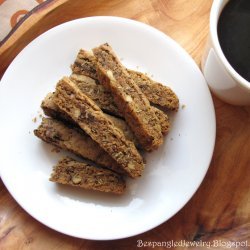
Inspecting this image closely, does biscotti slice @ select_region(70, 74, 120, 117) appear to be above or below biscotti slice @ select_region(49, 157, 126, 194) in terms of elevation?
above

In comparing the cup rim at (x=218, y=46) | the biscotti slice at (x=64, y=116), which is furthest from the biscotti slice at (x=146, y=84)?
the cup rim at (x=218, y=46)

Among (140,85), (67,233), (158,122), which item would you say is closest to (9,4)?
(140,85)

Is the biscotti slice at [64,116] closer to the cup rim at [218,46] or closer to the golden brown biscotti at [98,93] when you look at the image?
the golden brown biscotti at [98,93]

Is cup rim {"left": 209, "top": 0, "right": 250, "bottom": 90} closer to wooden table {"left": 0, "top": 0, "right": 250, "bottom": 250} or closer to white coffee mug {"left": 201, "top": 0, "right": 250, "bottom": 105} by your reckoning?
white coffee mug {"left": 201, "top": 0, "right": 250, "bottom": 105}

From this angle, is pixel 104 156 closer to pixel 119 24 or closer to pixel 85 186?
A: pixel 85 186

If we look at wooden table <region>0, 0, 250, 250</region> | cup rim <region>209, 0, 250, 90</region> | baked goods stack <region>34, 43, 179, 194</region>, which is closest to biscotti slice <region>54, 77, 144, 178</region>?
baked goods stack <region>34, 43, 179, 194</region>

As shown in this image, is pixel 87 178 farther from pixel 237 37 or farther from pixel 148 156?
pixel 237 37

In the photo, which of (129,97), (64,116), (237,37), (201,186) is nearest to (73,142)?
(64,116)
